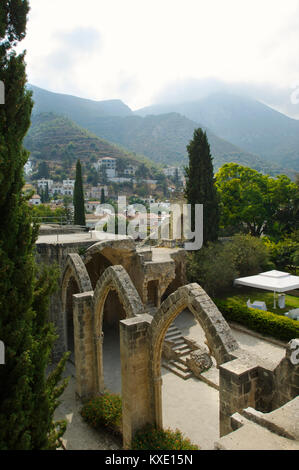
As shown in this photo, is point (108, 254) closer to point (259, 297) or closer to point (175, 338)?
point (175, 338)

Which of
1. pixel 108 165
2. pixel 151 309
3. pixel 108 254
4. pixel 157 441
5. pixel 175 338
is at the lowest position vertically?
pixel 175 338

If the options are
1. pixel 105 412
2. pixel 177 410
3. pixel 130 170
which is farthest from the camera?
pixel 130 170

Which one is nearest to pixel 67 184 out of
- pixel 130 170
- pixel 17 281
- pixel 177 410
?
pixel 130 170

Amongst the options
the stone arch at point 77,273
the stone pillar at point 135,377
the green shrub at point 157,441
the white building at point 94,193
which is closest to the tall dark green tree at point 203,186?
the stone arch at point 77,273

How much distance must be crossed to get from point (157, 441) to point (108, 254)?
9.93 m

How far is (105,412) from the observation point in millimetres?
8852

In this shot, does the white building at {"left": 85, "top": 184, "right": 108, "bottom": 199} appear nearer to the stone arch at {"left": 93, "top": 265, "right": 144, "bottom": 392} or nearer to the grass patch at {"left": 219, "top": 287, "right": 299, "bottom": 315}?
the grass patch at {"left": 219, "top": 287, "right": 299, "bottom": 315}

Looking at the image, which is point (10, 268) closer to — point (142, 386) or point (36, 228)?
point (36, 228)

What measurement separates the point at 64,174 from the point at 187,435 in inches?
4869

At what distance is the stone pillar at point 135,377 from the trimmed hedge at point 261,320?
8.07 metres

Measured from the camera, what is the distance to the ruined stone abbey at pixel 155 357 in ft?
17.2

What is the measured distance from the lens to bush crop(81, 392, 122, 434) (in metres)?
8.64

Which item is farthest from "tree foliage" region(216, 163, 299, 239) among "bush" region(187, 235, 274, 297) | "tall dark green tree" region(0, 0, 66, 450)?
"tall dark green tree" region(0, 0, 66, 450)

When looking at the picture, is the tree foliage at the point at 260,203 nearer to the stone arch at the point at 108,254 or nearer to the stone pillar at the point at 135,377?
the stone arch at the point at 108,254
